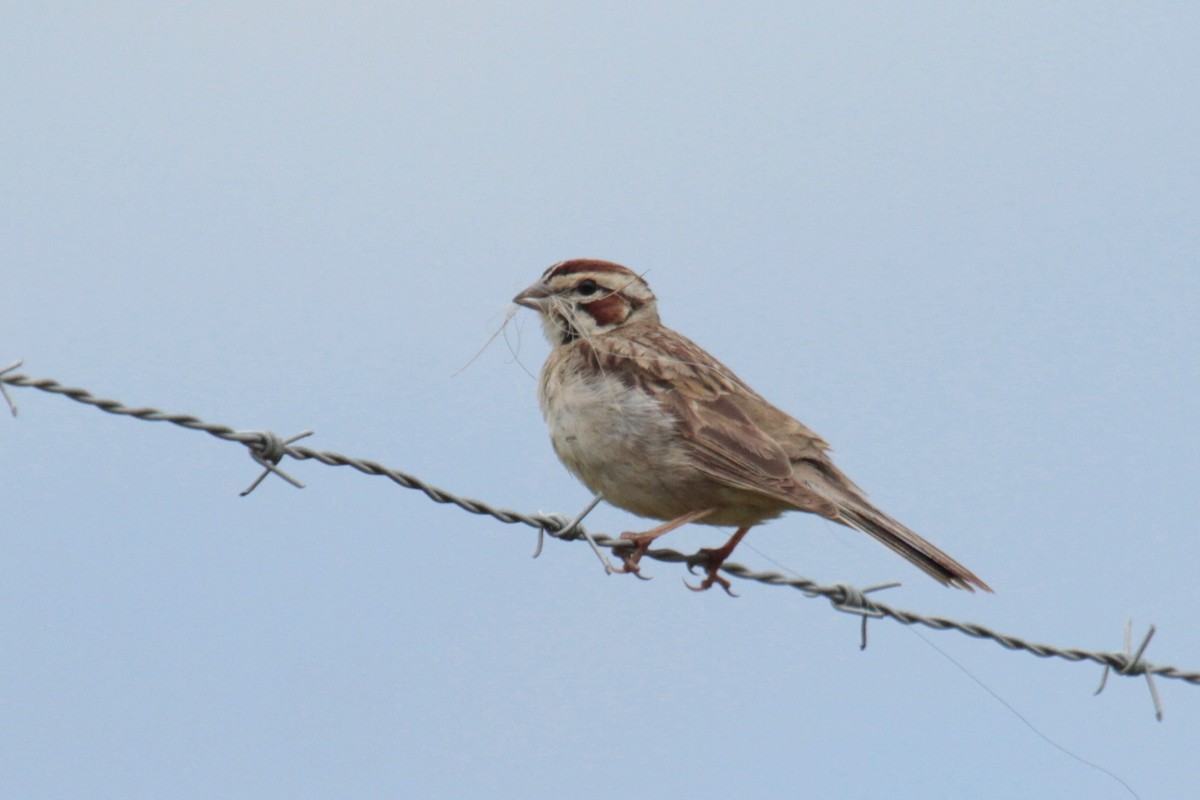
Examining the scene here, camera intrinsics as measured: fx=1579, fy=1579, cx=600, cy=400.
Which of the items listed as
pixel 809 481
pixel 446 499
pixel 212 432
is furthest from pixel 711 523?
pixel 212 432

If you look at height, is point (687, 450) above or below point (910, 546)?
above

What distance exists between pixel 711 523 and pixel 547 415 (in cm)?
92

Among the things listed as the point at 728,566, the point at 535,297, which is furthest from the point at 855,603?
the point at 535,297

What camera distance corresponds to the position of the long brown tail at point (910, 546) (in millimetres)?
6129

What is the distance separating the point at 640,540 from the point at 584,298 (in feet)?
6.58

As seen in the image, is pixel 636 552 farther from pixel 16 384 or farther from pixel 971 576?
pixel 16 384

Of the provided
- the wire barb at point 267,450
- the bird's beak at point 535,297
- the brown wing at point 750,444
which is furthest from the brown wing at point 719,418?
the wire barb at point 267,450

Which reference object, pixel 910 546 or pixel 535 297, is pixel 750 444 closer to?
pixel 910 546

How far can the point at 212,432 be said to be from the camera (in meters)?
4.70

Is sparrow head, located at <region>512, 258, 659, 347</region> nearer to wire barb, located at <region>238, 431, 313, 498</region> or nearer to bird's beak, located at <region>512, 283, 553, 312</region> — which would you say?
bird's beak, located at <region>512, 283, 553, 312</region>

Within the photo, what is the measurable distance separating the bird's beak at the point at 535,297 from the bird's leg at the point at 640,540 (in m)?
1.67

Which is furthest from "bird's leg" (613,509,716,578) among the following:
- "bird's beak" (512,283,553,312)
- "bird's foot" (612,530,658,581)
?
"bird's beak" (512,283,553,312)

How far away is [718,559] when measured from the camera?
710cm

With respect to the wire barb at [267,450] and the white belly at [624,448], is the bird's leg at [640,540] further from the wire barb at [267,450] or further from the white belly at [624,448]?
the wire barb at [267,450]
